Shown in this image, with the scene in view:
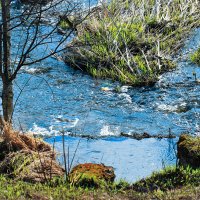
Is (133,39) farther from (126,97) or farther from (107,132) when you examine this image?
(107,132)

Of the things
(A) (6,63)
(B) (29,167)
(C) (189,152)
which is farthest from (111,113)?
(B) (29,167)

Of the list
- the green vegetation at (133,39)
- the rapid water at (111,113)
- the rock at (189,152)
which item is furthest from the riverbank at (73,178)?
the green vegetation at (133,39)

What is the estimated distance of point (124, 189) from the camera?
5.67m

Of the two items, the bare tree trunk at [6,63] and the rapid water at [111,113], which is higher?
the bare tree trunk at [6,63]

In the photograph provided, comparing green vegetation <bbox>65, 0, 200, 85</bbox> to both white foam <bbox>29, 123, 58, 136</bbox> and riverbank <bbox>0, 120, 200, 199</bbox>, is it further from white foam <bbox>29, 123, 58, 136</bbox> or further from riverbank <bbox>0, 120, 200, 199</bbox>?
riverbank <bbox>0, 120, 200, 199</bbox>

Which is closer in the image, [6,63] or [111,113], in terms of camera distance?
[6,63]

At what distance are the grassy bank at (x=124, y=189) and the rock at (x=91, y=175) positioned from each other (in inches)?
4.6

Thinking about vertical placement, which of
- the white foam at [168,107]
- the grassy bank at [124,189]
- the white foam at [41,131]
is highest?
the white foam at [168,107]

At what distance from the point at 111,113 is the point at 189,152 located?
124 inches

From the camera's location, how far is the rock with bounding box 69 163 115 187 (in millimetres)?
5840

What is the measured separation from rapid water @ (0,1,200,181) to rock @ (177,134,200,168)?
77 centimetres

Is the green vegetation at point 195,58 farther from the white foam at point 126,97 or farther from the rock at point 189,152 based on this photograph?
the rock at point 189,152

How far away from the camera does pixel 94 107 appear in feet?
32.0

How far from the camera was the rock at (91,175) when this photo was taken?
584 cm
